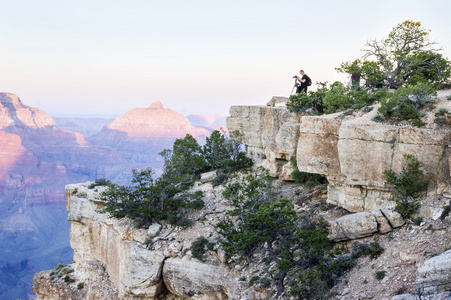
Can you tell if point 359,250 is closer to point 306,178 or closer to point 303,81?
point 306,178

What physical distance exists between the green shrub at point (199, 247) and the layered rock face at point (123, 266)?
1.30 ft

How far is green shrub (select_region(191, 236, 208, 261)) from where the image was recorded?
21384 millimetres

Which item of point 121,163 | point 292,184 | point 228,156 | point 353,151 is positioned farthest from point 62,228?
point 353,151

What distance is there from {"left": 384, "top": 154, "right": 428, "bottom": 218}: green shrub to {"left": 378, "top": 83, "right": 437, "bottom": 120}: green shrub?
2255mm

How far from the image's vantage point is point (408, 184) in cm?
1673

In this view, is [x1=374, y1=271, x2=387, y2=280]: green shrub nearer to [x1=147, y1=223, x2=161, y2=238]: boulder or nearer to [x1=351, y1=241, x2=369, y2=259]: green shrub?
[x1=351, y1=241, x2=369, y2=259]: green shrub

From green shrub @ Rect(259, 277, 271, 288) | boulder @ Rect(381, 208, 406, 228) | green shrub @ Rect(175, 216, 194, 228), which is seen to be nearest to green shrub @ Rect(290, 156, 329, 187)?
boulder @ Rect(381, 208, 406, 228)

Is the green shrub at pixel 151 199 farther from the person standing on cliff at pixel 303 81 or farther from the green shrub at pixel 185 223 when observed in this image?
the person standing on cliff at pixel 303 81

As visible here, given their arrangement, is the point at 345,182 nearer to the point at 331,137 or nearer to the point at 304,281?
the point at 331,137

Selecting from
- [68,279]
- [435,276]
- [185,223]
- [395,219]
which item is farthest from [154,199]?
[435,276]

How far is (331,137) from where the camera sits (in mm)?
19594

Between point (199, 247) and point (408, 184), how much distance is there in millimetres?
12186

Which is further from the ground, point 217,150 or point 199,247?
point 217,150

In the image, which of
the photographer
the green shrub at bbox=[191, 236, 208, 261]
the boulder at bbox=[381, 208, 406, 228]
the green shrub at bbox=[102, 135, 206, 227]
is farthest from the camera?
the photographer
